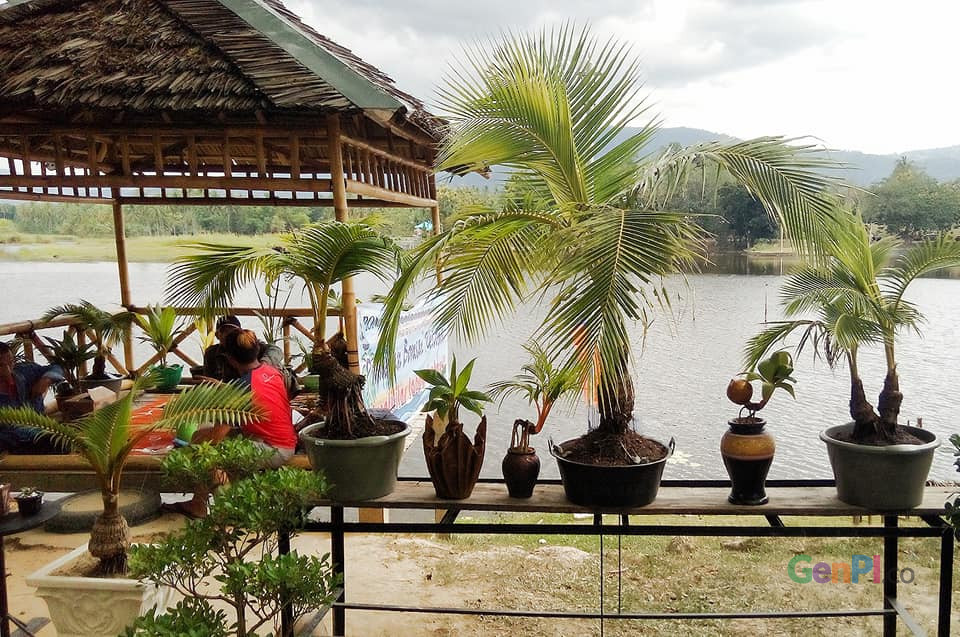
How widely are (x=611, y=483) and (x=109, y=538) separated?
75.6 inches

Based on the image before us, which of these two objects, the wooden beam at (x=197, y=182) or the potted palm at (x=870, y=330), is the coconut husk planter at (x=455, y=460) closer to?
the potted palm at (x=870, y=330)

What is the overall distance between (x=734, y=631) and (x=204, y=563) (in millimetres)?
3034

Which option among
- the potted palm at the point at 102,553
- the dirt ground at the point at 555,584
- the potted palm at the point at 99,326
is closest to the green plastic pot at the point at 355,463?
the potted palm at the point at 102,553

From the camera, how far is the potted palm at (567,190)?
2.51 metres

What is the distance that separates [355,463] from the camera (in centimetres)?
272

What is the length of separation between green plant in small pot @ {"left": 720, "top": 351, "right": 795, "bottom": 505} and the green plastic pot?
1265 millimetres

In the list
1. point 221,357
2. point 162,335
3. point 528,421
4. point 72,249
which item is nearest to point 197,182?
point 221,357

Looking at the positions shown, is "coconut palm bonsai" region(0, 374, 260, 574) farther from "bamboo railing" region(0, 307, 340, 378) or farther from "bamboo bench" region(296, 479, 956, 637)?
"bamboo railing" region(0, 307, 340, 378)

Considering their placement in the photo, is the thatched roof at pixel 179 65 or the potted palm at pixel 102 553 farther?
the thatched roof at pixel 179 65

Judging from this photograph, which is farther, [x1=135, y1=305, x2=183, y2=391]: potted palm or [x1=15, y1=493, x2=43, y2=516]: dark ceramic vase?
[x1=135, y1=305, x2=183, y2=391]: potted palm

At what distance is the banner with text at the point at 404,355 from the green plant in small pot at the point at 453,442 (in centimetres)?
126

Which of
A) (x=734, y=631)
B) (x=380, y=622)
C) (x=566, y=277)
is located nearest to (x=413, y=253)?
(x=566, y=277)

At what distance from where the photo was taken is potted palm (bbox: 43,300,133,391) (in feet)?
19.1

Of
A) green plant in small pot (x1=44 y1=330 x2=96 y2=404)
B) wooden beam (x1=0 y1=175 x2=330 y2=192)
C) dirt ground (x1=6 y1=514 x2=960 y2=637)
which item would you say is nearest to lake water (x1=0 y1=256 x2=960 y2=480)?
green plant in small pot (x1=44 y1=330 x2=96 y2=404)
